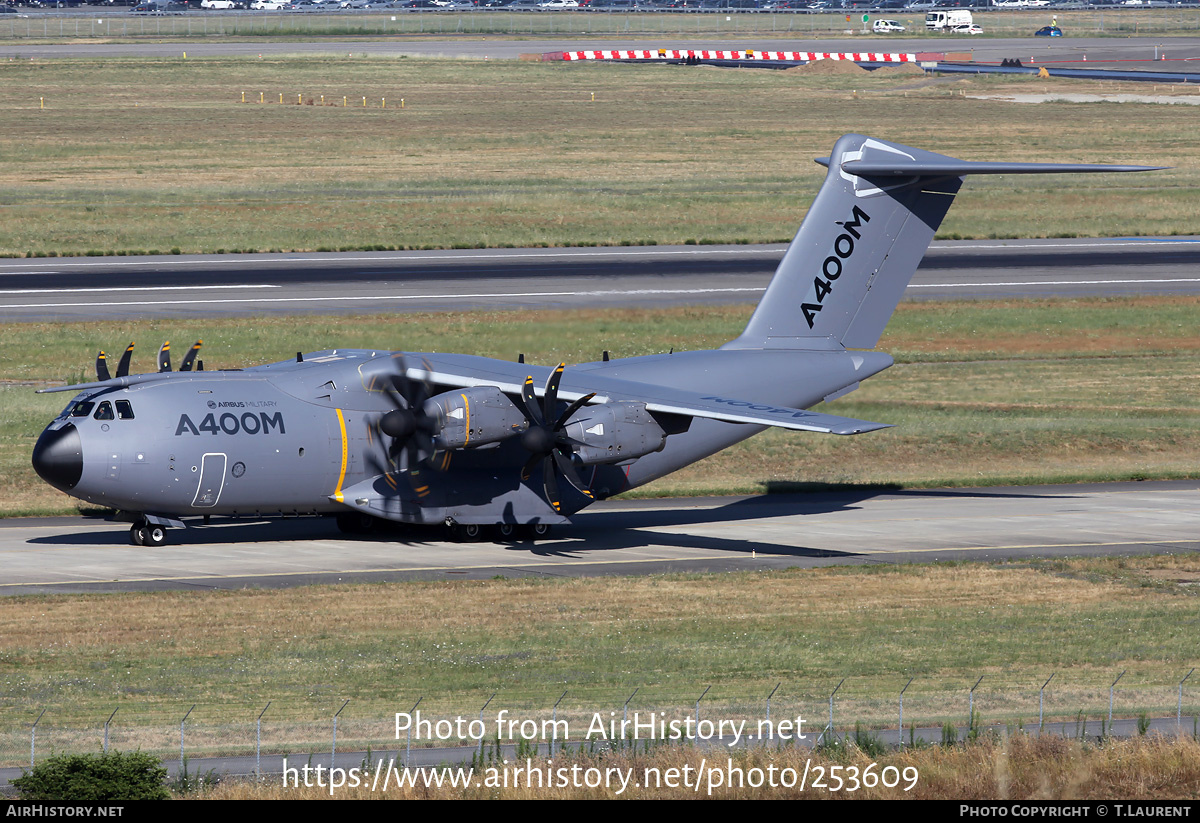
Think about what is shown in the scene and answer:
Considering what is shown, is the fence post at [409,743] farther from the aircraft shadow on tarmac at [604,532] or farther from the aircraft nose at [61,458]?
the aircraft nose at [61,458]

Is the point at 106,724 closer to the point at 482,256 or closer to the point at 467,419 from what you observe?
the point at 467,419

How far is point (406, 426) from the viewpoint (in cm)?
3266

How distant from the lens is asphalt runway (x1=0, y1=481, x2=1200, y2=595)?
102 ft

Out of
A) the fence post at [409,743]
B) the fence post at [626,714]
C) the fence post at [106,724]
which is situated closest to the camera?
the fence post at [409,743]

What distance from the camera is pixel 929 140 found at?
311 ft

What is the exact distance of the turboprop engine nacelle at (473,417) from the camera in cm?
3181

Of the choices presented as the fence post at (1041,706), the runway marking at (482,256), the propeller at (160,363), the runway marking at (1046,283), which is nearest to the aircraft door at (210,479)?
the propeller at (160,363)

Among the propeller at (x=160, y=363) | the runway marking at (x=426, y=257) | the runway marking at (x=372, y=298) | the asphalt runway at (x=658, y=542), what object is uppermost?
the runway marking at (x=426, y=257)

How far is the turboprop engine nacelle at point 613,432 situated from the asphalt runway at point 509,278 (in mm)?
21868

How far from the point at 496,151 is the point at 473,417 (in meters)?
62.1

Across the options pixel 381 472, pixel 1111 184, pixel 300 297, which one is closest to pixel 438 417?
pixel 381 472

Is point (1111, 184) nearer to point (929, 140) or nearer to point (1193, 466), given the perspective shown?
point (929, 140)

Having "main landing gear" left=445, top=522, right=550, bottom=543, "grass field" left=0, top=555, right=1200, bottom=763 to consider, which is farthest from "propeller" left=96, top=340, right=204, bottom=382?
"grass field" left=0, top=555, right=1200, bottom=763
